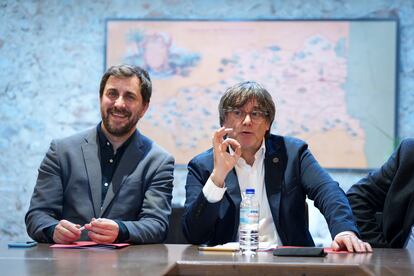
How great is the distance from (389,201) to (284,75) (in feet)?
7.03

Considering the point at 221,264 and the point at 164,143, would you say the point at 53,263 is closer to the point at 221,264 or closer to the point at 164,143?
the point at 221,264

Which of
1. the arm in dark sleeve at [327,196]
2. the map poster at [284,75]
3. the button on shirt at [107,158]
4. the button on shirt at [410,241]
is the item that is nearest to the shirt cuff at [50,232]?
the button on shirt at [107,158]

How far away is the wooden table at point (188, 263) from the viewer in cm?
171

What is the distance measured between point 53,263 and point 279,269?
0.64 metres

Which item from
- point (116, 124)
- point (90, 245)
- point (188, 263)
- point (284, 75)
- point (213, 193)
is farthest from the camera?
point (284, 75)

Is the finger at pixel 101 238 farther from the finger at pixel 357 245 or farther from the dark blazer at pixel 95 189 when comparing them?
the finger at pixel 357 245

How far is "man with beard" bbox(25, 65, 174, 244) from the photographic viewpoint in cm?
268

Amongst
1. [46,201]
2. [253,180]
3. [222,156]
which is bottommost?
[46,201]

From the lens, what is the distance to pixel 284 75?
4.68 metres

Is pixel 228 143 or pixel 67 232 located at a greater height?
pixel 228 143

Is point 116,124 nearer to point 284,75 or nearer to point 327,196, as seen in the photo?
point 327,196

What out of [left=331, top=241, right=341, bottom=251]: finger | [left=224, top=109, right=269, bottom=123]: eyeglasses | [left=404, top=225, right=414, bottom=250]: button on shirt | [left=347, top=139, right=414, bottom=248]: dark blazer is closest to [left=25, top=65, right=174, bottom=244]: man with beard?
[left=224, top=109, right=269, bottom=123]: eyeglasses

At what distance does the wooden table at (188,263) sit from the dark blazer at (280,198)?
360 mm

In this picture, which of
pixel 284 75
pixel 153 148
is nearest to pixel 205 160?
pixel 153 148
